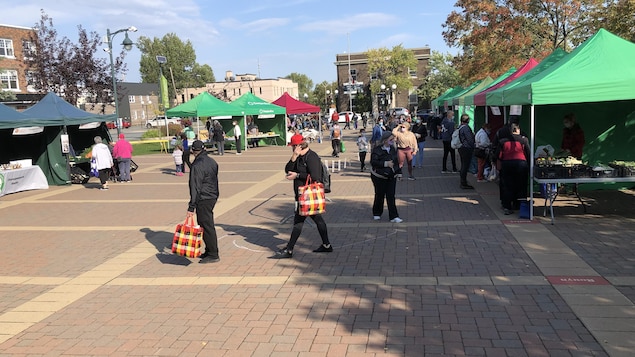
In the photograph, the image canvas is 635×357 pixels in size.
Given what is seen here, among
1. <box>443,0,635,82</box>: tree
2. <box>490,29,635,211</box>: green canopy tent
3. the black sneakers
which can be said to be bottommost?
Result: the black sneakers

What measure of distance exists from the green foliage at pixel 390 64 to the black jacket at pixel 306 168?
5707 centimetres

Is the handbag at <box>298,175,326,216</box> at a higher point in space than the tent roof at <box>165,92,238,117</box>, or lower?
lower

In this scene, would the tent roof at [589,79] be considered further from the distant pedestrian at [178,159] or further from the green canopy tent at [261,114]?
the green canopy tent at [261,114]

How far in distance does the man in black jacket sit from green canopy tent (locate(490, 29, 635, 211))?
16.7 ft

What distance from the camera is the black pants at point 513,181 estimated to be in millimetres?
8461

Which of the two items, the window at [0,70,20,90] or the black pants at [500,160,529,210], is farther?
the window at [0,70,20,90]

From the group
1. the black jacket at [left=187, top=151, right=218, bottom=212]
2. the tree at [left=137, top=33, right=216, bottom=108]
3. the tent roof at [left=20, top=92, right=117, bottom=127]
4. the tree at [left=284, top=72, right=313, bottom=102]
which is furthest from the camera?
the tree at [left=284, top=72, right=313, bottom=102]

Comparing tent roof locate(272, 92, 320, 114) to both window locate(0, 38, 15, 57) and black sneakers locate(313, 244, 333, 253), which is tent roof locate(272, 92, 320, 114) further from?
window locate(0, 38, 15, 57)

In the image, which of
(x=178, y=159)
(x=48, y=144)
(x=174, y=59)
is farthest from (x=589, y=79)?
(x=174, y=59)

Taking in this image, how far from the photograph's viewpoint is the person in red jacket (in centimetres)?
1009

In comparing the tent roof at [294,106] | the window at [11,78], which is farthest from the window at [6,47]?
the tent roof at [294,106]

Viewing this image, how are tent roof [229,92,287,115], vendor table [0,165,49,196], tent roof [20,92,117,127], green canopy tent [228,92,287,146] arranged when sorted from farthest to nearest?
1. green canopy tent [228,92,287,146]
2. tent roof [229,92,287,115]
3. tent roof [20,92,117,127]
4. vendor table [0,165,49,196]

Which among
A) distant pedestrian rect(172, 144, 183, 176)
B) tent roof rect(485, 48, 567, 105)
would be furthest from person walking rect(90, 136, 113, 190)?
tent roof rect(485, 48, 567, 105)

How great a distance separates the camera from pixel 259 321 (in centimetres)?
470
